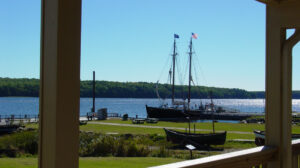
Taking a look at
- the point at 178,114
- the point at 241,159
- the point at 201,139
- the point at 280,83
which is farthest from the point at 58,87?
the point at 178,114

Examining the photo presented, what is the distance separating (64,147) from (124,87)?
37960 mm

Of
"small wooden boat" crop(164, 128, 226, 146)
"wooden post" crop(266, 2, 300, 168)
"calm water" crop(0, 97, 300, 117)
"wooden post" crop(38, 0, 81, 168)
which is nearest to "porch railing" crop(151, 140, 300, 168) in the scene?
"wooden post" crop(266, 2, 300, 168)

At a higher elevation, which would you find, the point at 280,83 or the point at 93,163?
the point at 280,83

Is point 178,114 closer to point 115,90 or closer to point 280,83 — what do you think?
point 115,90

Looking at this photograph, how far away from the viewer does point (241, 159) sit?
1.88 metres

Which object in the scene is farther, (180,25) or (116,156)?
(180,25)

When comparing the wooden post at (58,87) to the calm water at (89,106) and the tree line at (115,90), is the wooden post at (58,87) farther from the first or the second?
the calm water at (89,106)

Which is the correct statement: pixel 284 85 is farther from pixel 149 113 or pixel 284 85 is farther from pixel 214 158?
pixel 149 113

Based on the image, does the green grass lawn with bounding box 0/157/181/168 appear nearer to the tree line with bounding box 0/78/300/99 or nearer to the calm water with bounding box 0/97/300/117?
the calm water with bounding box 0/97/300/117

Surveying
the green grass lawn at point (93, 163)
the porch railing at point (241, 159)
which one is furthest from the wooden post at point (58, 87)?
the green grass lawn at point (93, 163)

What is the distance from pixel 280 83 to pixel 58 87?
5.50ft

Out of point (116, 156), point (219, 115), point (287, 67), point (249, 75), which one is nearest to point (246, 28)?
point (249, 75)

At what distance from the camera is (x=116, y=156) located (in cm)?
895

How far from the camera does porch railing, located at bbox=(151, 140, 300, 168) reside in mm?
1628
